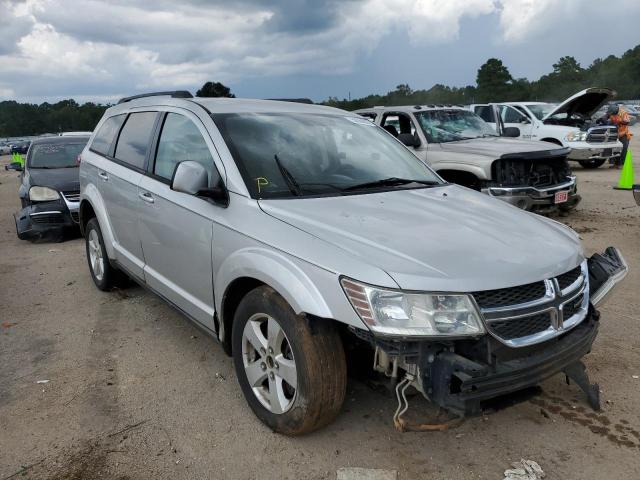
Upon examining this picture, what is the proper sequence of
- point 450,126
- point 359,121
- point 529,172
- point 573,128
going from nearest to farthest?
1. point 359,121
2. point 529,172
3. point 450,126
4. point 573,128

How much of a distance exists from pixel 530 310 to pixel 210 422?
189 centimetres

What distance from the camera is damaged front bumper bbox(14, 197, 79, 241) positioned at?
820cm

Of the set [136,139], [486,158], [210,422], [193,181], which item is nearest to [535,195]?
[486,158]


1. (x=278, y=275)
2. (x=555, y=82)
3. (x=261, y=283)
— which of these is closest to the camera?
(x=278, y=275)

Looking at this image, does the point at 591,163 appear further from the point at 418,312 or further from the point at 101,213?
the point at 418,312

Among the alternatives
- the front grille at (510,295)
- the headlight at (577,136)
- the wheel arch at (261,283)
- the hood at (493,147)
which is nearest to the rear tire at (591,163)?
the headlight at (577,136)

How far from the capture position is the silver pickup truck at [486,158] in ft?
24.7

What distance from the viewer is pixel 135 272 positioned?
14.6ft

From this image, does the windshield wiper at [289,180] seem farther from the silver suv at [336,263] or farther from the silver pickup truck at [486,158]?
the silver pickup truck at [486,158]

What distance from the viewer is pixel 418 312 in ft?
7.77

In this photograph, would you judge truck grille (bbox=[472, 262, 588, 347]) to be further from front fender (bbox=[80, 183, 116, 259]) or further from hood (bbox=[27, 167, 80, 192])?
hood (bbox=[27, 167, 80, 192])

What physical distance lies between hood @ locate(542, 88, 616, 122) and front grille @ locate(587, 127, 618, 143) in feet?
1.56

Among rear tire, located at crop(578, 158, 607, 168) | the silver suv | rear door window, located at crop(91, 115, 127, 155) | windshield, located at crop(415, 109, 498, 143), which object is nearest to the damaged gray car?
rear door window, located at crop(91, 115, 127, 155)

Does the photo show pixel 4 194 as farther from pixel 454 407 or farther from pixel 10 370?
pixel 454 407
